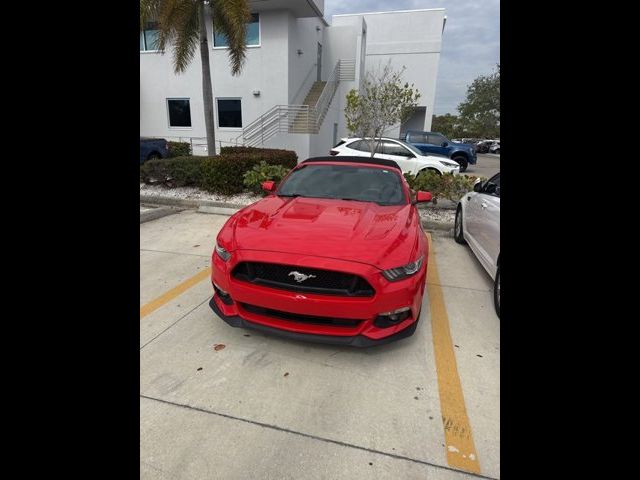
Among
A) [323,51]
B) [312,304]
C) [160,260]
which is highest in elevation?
[323,51]

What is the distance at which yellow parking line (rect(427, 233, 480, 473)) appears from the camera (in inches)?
77.6

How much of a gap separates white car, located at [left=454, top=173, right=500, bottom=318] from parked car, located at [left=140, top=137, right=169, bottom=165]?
10826mm

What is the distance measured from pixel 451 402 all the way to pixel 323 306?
105 cm

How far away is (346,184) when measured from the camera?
4.11 metres

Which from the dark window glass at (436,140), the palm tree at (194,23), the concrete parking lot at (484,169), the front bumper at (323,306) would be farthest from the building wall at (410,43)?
the front bumper at (323,306)

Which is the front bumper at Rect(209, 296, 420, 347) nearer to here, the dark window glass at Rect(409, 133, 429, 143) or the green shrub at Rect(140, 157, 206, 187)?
the green shrub at Rect(140, 157, 206, 187)

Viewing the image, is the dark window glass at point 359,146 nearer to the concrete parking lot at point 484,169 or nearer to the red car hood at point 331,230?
the concrete parking lot at point 484,169

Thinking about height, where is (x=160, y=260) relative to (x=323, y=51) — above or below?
below

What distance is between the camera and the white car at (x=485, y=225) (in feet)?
11.9

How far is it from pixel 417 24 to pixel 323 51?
30.5ft

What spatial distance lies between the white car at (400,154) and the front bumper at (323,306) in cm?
899
